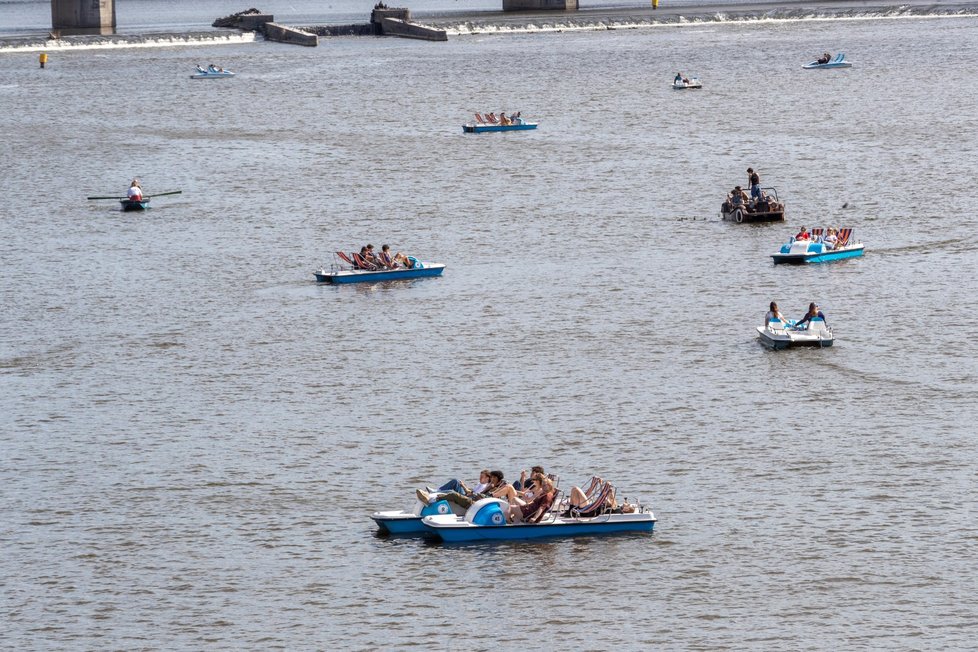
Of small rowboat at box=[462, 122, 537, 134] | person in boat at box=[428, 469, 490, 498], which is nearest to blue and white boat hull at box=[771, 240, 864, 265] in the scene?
person in boat at box=[428, 469, 490, 498]

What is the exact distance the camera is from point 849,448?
50312 mm

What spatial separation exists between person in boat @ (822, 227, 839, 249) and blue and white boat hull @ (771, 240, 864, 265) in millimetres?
238

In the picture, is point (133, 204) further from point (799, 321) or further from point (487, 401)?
point (799, 321)

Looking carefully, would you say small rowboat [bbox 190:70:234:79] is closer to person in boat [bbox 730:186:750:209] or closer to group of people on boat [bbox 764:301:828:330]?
person in boat [bbox 730:186:750:209]

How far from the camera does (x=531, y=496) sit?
1751 inches

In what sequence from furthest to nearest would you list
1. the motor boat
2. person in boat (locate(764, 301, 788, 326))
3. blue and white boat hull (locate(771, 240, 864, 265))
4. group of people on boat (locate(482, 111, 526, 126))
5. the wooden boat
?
group of people on boat (locate(482, 111, 526, 126)), the wooden boat, blue and white boat hull (locate(771, 240, 864, 265)), person in boat (locate(764, 301, 788, 326)), the motor boat

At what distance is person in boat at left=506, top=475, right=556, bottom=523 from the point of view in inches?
1735

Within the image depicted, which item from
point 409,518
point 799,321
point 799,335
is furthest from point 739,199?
point 409,518

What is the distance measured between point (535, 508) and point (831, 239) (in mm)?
37471

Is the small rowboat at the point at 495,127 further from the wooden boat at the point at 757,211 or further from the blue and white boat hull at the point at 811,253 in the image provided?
the blue and white boat hull at the point at 811,253

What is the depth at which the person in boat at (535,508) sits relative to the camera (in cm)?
4406

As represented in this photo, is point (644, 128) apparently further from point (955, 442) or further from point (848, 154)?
point (955, 442)

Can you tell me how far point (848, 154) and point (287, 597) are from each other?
8172 cm

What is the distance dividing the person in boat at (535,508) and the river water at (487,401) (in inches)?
35.7
